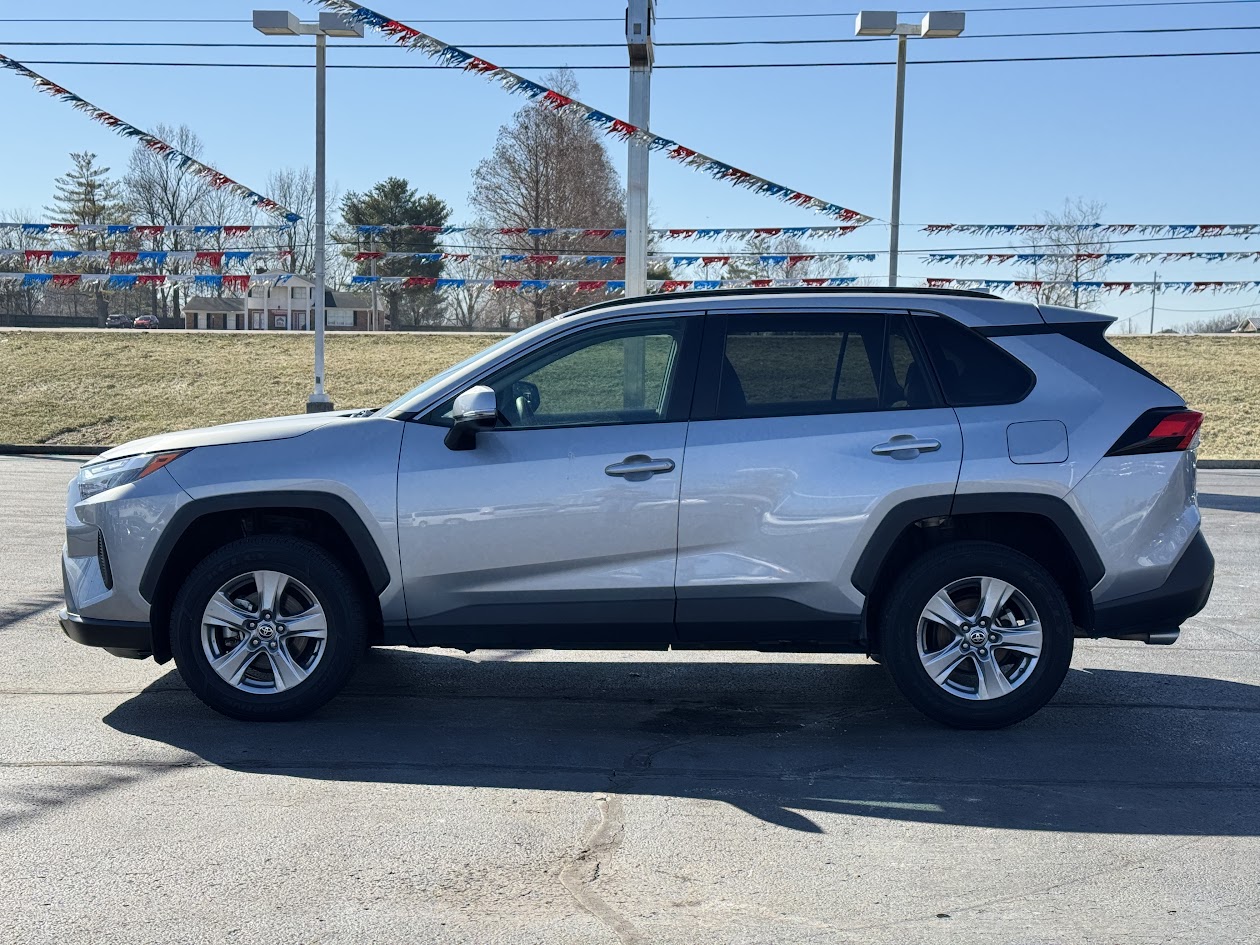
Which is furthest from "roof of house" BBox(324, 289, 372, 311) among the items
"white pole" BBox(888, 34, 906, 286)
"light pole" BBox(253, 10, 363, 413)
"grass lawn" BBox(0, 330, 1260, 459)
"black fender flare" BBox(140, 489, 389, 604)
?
"black fender flare" BBox(140, 489, 389, 604)

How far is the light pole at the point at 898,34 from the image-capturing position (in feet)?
58.1

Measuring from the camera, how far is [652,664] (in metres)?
6.75

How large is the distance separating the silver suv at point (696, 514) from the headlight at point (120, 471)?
1 cm

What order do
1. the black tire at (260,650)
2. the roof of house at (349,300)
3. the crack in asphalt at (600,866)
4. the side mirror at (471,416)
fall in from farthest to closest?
the roof of house at (349,300), the black tire at (260,650), the side mirror at (471,416), the crack in asphalt at (600,866)

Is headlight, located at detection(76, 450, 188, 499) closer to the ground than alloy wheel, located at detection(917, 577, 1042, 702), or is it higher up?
higher up

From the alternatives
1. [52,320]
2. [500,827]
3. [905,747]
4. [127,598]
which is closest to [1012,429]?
[905,747]

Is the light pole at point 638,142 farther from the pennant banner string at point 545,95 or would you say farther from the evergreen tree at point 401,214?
the evergreen tree at point 401,214

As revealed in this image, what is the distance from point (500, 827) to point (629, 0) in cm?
1330

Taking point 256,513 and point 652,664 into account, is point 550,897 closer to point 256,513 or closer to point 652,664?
point 256,513

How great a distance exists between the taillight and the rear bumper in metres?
0.45

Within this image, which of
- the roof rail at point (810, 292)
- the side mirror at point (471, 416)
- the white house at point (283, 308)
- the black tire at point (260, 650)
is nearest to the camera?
the side mirror at point (471, 416)

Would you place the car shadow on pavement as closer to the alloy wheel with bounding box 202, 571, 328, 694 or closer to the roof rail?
the alloy wheel with bounding box 202, 571, 328, 694

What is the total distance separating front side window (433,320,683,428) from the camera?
544 centimetres

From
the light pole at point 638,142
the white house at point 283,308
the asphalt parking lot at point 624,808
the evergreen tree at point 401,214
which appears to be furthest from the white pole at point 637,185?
the white house at point 283,308
